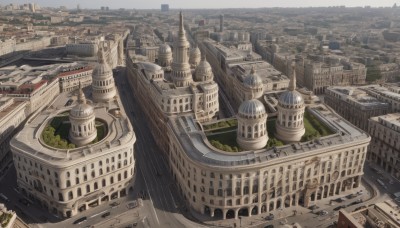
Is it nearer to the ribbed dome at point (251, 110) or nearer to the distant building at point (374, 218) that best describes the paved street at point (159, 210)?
the distant building at point (374, 218)

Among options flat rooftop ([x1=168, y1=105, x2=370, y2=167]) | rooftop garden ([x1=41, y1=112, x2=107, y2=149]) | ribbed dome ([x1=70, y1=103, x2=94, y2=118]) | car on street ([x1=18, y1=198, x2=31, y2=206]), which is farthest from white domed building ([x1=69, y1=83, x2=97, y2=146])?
flat rooftop ([x1=168, y1=105, x2=370, y2=167])

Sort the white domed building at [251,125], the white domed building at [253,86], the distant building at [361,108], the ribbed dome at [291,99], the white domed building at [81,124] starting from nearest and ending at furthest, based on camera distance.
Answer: the white domed building at [251,125] → the white domed building at [81,124] → the ribbed dome at [291,99] → the white domed building at [253,86] → the distant building at [361,108]

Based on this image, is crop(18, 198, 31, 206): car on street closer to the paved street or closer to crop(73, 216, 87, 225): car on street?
the paved street

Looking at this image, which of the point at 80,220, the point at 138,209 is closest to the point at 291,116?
the point at 138,209

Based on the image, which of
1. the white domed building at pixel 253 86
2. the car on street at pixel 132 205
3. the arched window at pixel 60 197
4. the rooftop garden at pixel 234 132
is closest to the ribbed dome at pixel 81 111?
the arched window at pixel 60 197

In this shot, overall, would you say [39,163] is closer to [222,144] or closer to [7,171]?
[7,171]

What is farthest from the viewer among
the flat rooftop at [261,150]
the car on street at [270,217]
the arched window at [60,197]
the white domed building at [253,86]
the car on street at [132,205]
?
the white domed building at [253,86]
